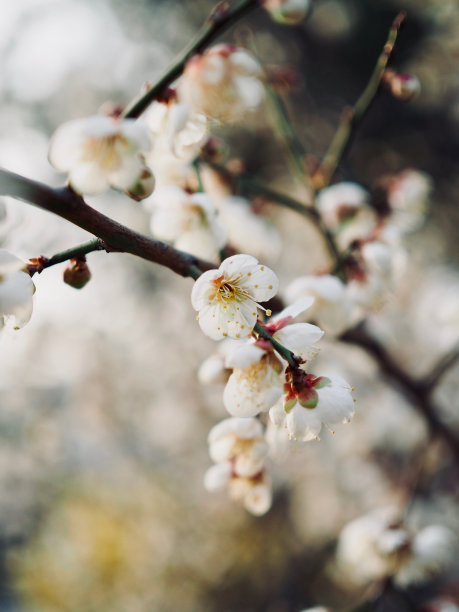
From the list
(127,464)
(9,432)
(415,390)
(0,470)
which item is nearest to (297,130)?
(415,390)

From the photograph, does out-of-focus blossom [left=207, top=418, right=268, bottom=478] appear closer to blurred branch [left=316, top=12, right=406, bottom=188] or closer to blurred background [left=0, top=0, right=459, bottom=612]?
blurred branch [left=316, top=12, right=406, bottom=188]

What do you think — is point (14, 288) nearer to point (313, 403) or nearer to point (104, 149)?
point (104, 149)

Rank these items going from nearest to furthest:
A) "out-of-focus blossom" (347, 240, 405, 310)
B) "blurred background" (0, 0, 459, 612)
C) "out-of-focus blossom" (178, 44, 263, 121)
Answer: "out-of-focus blossom" (178, 44, 263, 121) < "out-of-focus blossom" (347, 240, 405, 310) < "blurred background" (0, 0, 459, 612)

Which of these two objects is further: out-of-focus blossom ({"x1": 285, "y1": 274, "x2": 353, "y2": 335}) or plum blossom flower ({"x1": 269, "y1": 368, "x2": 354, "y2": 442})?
out-of-focus blossom ({"x1": 285, "y1": 274, "x2": 353, "y2": 335})

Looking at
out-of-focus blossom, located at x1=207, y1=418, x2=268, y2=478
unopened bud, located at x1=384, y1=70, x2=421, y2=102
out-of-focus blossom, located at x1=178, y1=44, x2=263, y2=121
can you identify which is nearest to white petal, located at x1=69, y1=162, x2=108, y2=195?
out-of-focus blossom, located at x1=178, y1=44, x2=263, y2=121

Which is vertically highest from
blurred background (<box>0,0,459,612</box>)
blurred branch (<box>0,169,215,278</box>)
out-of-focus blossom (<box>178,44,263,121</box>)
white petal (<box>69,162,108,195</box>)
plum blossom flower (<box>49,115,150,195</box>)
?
out-of-focus blossom (<box>178,44,263,121</box>)

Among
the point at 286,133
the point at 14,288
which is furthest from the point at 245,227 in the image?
the point at 14,288
